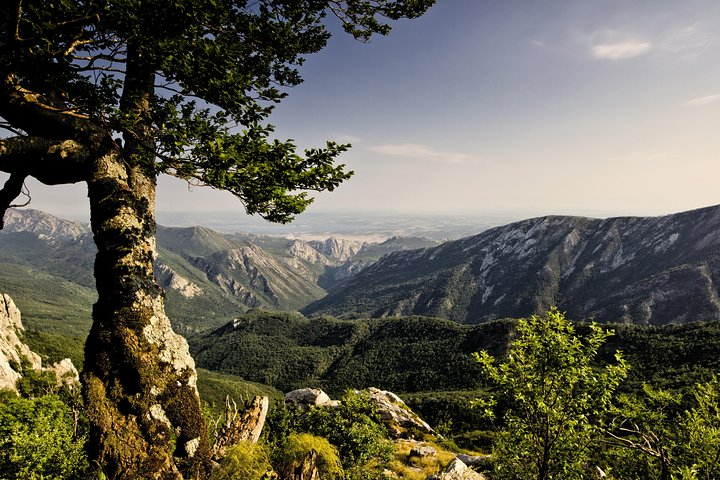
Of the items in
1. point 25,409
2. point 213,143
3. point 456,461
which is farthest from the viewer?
point 456,461

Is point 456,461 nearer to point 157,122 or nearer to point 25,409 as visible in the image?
point 157,122

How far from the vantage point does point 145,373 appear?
26.0ft

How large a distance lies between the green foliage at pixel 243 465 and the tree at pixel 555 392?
9.65 m

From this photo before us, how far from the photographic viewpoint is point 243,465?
8656mm

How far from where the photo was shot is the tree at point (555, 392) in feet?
42.1

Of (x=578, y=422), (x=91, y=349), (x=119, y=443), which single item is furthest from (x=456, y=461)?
(x=91, y=349)

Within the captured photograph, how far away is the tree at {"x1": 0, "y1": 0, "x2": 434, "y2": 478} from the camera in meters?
7.08

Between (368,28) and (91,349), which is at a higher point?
(368,28)

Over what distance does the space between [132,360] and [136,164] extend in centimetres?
509

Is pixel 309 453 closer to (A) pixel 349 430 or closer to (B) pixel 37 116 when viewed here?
(A) pixel 349 430

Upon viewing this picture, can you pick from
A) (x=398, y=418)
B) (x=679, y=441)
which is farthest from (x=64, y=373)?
(x=679, y=441)

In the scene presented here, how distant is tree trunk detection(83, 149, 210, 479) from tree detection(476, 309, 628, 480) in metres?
11.7

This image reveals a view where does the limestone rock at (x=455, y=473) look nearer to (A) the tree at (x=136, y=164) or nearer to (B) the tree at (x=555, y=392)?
(B) the tree at (x=555, y=392)

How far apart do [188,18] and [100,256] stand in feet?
20.2
